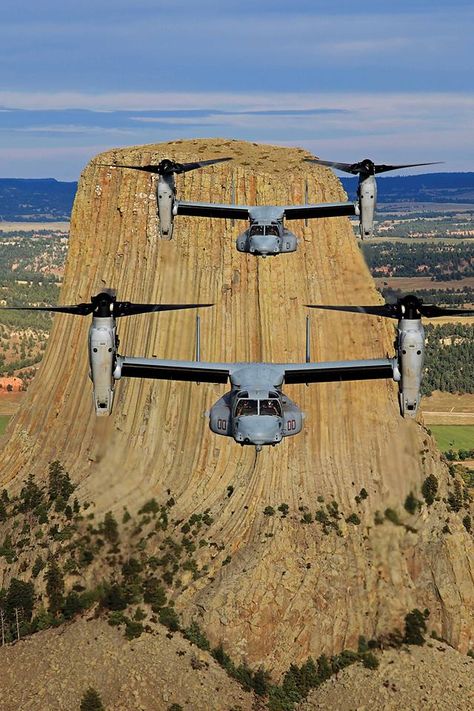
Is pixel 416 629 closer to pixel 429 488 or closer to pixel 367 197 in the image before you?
pixel 429 488

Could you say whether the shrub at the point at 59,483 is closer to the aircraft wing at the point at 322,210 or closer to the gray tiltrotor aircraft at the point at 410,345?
the aircraft wing at the point at 322,210

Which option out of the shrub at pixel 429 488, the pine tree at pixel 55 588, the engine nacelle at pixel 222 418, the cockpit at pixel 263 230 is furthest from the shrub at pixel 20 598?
the engine nacelle at pixel 222 418

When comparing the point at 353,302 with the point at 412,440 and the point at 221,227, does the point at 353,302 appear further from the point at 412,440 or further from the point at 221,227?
the point at 412,440

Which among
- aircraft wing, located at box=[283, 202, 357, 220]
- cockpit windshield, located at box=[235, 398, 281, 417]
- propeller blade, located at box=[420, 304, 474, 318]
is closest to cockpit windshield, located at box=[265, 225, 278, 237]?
aircraft wing, located at box=[283, 202, 357, 220]

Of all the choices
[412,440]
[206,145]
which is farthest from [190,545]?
[206,145]

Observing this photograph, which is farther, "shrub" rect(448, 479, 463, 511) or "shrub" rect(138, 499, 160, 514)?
"shrub" rect(448, 479, 463, 511)

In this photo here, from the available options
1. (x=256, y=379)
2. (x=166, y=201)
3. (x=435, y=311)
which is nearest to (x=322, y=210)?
(x=166, y=201)

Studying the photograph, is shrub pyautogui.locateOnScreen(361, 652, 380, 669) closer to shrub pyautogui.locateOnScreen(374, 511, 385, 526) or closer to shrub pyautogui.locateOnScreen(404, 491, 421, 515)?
shrub pyautogui.locateOnScreen(374, 511, 385, 526)
